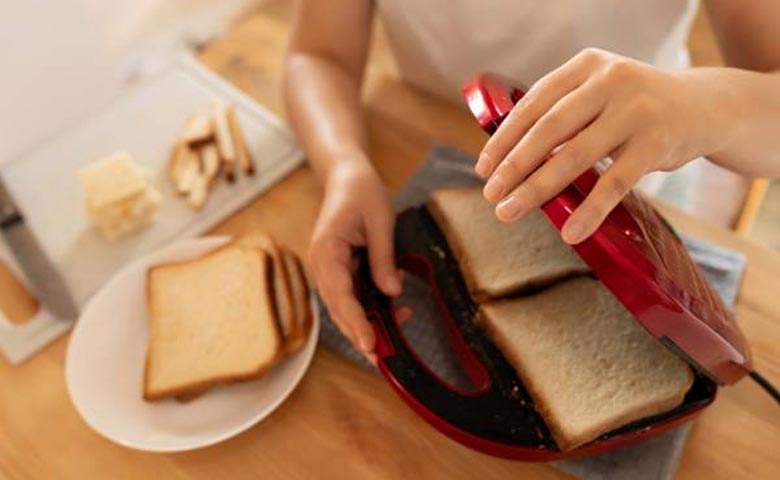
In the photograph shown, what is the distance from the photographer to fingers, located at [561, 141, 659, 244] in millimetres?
496

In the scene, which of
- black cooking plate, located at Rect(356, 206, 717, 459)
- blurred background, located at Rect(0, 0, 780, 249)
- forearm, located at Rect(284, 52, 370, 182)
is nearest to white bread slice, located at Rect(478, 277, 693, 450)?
black cooking plate, located at Rect(356, 206, 717, 459)

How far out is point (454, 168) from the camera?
880 millimetres

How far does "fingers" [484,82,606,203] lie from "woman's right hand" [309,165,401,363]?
0.20 meters

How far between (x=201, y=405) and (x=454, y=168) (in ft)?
1.28

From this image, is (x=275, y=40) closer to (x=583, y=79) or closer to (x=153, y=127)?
(x=153, y=127)

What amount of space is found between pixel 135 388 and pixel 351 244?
0.85 ft

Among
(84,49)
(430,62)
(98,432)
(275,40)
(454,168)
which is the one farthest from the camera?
(84,49)

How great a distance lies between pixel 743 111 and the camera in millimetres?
602

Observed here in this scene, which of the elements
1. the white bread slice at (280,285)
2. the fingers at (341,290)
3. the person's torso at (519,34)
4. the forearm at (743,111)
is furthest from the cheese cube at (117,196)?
the forearm at (743,111)

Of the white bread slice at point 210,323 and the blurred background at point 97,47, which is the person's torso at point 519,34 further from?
the white bread slice at point 210,323

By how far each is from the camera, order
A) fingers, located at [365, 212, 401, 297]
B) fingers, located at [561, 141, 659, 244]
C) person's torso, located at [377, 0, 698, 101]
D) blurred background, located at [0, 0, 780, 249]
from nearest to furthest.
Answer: fingers, located at [561, 141, 659, 244]
fingers, located at [365, 212, 401, 297]
person's torso, located at [377, 0, 698, 101]
blurred background, located at [0, 0, 780, 249]

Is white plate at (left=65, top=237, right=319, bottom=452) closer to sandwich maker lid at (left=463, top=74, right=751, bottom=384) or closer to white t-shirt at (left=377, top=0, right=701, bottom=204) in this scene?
sandwich maker lid at (left=463, top=74, right=751, bottom=384)

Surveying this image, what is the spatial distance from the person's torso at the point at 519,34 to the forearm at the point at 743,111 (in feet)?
0.81

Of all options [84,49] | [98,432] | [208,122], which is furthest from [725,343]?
[84,49]
